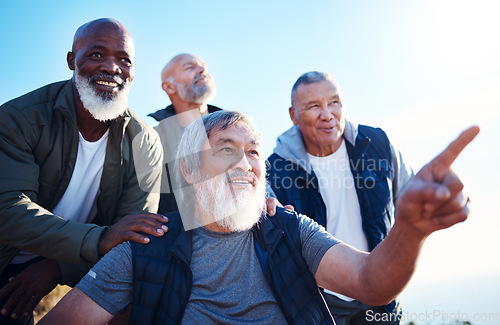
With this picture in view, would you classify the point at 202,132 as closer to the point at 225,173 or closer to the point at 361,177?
the point at 225,173

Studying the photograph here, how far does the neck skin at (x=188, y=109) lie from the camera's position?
5.59m

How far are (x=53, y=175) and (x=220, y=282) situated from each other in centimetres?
179

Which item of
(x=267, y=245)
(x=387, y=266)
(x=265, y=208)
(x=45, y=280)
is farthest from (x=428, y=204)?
(x=45, y=280)

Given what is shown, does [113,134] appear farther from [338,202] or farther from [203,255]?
[338,202]

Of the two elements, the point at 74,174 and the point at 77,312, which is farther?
the point at 74,174

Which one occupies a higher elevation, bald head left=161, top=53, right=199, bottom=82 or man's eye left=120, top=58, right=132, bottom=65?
bald head left=161, top=53, right=199, bottom=82

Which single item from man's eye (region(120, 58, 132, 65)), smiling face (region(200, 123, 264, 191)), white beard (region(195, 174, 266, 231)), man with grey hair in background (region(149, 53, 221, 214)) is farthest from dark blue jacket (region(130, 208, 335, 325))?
man with grey hair in background (region(149, 53, 221, 214))

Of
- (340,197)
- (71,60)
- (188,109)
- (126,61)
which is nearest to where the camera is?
(126,61)

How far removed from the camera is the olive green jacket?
290cm

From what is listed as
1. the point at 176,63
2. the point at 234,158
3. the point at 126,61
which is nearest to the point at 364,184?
the point at 234,158

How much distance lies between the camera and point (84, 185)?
11.7ft

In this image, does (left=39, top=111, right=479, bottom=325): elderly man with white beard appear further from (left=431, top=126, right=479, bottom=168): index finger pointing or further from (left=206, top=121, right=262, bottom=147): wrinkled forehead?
(left=431, top=126, right=479, bottom=168): index finger pointing

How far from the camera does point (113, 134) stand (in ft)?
12.0

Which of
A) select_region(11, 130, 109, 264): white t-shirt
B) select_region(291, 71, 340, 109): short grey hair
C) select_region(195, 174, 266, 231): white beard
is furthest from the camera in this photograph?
select_region(291, 71, 340, 109): short grey hair
